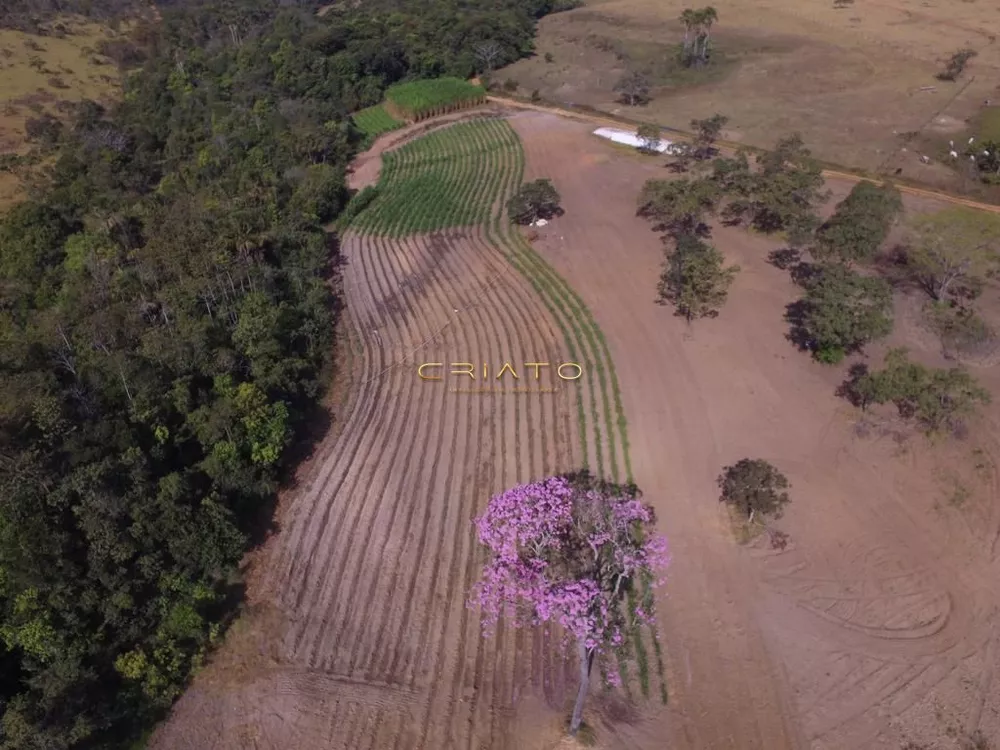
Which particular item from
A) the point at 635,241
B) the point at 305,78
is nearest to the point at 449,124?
the point at 305,78

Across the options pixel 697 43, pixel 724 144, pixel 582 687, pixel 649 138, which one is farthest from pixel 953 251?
pixel 697 43

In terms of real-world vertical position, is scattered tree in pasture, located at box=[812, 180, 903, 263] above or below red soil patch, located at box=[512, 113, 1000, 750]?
above

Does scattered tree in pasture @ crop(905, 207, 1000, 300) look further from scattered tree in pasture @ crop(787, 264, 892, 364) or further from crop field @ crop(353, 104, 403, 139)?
crop field @ crop(353, 104, 403, 139)

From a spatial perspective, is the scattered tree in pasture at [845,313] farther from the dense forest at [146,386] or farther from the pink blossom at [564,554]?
the dense forest at [146,386]

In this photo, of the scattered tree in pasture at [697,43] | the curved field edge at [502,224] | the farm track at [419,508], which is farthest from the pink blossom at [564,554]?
the scattered tree in pasture at [697,43]

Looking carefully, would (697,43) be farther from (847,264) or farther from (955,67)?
(847,264)

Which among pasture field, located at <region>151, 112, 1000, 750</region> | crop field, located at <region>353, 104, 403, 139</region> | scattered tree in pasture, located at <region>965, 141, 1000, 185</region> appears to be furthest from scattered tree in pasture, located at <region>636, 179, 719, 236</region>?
crop field, located at <region>353, 104, 403, 139</region>

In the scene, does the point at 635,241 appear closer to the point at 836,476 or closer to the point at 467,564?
the point at 836,476
